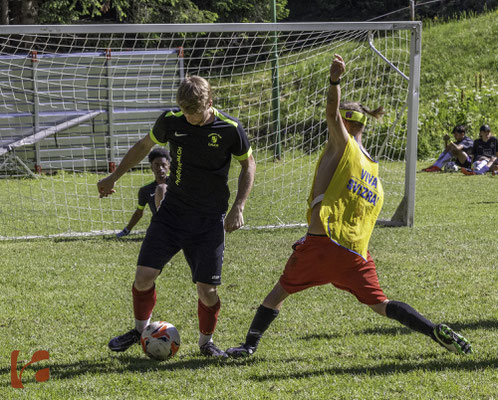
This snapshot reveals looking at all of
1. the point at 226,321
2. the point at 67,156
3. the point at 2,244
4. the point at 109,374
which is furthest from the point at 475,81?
the point at 109,374

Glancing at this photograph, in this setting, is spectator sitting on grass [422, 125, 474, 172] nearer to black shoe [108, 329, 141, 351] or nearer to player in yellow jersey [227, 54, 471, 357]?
player in yellow jersey [227, 54, 471, 357]

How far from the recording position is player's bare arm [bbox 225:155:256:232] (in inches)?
188

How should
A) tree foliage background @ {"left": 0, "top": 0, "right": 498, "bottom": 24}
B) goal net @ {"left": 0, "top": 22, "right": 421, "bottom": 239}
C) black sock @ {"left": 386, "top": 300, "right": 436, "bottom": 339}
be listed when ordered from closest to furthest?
black sock @ {"left": 386, "top": 300, "right": 436, "bottom": 339} → goal net @ {"left": 0, "top": 22, "right": 421, "bottom": 239} → tree foliage background @ {"left": 0, "top": 0, "right": 498, "bottom": 24}

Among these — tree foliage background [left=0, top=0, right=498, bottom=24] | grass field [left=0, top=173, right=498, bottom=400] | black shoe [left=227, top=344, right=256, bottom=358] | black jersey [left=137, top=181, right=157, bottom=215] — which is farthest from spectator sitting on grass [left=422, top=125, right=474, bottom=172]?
black shoe [left=227, top=344, right=256, bottom=358]

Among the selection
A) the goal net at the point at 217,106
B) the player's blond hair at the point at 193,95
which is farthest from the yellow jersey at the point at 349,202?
the goal net at the point at 217,106

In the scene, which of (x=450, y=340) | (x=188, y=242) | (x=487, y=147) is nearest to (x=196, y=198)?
(x=188, y=242)

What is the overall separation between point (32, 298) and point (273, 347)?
2.71 meters

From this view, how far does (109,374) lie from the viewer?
15.4 feet

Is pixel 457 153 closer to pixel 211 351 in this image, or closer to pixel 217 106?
pixel 217 106

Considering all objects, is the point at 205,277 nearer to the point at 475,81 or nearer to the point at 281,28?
the point at 281,28

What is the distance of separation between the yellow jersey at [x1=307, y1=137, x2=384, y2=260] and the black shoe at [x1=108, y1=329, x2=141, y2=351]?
160 centimetres

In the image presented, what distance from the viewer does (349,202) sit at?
4.67 m

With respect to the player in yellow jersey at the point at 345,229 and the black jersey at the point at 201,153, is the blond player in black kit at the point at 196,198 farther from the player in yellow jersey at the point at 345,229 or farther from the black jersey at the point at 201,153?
the player in yellow jersey at the point at 345,229

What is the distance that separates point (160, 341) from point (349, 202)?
1552 mm
